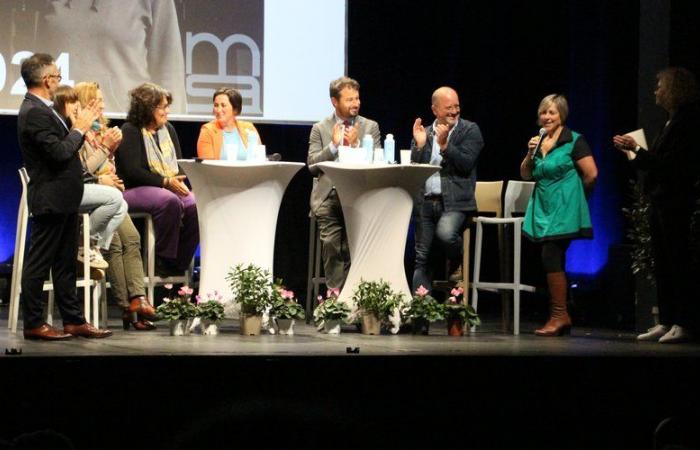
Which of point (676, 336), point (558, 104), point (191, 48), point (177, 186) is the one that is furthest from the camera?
point (191, 48)

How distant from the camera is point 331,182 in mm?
6531

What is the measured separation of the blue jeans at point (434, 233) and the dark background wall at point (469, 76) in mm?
2360

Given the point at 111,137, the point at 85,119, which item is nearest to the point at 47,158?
the point at 85,119

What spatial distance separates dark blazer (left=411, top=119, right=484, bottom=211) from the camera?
254 inches

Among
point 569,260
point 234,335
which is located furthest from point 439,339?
point 569,260

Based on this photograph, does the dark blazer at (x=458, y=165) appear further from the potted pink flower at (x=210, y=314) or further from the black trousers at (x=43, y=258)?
the black trousers at (x=43, y=258)

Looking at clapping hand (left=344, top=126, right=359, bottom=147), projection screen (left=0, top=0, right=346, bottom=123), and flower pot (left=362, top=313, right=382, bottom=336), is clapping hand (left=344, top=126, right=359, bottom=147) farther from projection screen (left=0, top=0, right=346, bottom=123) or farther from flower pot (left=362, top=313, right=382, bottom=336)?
projection screen (left=0, top=0, right=346, bottom=123)

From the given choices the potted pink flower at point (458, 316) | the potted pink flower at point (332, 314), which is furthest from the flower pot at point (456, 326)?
the potted pink flower at point (332, 314)

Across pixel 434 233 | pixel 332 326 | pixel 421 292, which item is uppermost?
pixel 434 233

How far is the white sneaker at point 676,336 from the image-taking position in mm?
5734

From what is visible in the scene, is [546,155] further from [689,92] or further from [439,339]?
[439,339]

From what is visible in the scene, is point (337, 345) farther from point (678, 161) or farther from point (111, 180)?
point (678, 161)

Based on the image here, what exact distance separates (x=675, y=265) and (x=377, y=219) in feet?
5.24
